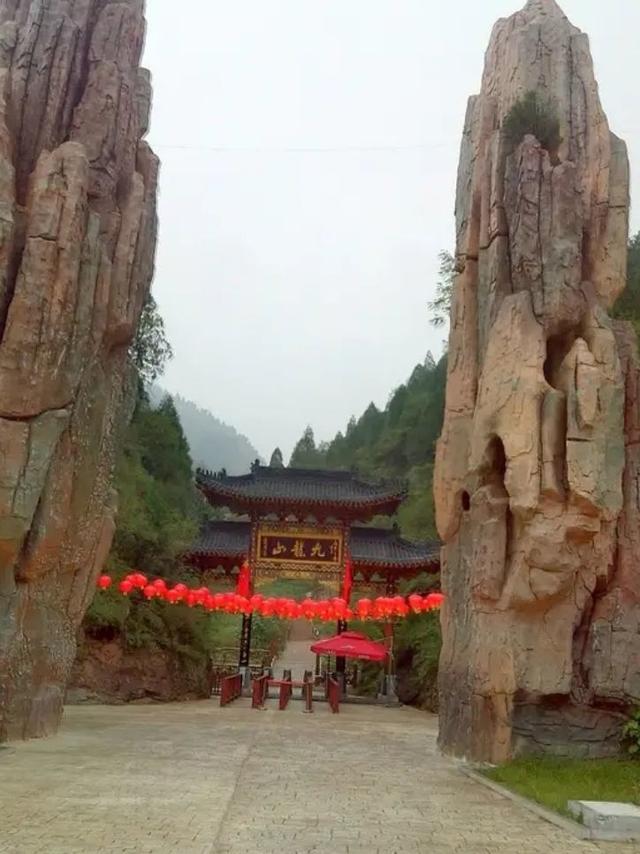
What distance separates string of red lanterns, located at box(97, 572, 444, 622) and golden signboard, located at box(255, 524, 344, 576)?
13.7 ft

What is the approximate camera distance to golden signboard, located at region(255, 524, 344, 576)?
2264cm

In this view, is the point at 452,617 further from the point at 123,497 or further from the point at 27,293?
the point at 123,497

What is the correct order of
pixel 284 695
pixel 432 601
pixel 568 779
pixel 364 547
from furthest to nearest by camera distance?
pixel 364 547 < pixel 284 695 < pixel 432 601 < pixel 568 779

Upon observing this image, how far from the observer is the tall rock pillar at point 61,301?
9.26m

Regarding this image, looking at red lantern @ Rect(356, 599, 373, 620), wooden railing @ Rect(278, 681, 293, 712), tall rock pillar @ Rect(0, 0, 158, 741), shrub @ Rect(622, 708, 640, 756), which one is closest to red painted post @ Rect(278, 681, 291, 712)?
wooden railing @ Rect(278, 681, 293, 712)

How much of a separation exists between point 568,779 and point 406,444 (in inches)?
1539

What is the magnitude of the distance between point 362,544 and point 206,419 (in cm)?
16547

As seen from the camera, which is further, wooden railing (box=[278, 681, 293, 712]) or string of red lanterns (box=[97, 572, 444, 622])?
wooden railing (box=[278, 681, 293, 712])

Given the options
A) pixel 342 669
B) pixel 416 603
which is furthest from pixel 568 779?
pixel 342 669

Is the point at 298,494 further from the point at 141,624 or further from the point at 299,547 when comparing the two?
the point at 141,624

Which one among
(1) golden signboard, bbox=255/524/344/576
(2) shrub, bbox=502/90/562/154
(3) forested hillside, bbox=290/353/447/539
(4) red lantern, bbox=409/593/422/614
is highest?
(3) forested hillside, bbox=290/353/447/539

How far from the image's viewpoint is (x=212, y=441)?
15950 centimetres

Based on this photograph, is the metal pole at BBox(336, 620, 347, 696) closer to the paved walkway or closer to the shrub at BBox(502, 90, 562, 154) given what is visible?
the paved walkway

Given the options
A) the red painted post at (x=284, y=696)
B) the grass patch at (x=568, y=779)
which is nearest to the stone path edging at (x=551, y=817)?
the grass patch at (x=568, y=779)
